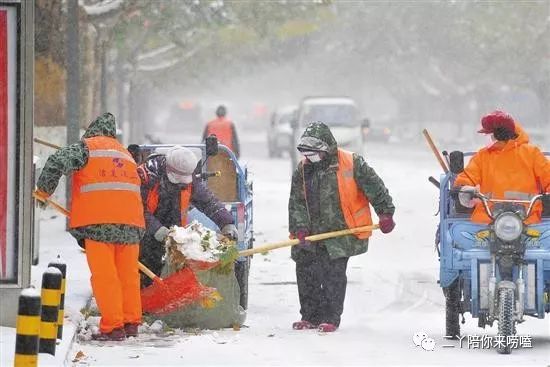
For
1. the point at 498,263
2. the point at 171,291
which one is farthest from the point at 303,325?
the point at 498,263

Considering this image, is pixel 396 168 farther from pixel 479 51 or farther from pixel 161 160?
pixel 161 160

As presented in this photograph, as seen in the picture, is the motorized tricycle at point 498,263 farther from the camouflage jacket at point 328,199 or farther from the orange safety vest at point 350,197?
the orange safety vest at point 350,197

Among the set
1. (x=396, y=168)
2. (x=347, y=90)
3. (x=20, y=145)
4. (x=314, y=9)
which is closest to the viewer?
(x=20, y=145)

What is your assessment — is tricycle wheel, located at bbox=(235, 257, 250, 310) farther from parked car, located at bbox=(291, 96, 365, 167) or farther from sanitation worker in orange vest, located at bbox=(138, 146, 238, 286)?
parked car, located at bbox=(291, 96, 365, 167)

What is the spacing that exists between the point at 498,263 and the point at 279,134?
41856 millimetres

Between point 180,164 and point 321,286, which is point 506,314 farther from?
point 180,164

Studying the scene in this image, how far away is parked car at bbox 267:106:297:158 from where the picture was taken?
172 ft

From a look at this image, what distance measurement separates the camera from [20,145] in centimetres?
1147

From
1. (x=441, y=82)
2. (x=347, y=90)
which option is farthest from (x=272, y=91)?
(x=441, y=82)

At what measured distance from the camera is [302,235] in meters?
12.5

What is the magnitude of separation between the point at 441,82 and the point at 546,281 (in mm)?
72231

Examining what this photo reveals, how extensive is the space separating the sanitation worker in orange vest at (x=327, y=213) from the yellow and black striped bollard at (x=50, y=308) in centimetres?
300

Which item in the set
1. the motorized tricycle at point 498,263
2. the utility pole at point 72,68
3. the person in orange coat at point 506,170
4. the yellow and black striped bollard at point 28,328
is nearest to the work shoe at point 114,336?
the motorized tricycle at point 498,263

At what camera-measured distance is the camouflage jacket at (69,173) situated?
36.7 ft
